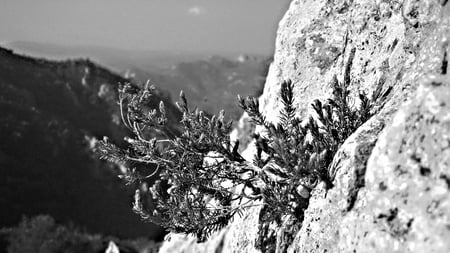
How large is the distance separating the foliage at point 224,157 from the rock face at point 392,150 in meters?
0.36

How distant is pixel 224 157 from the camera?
5.74 metres

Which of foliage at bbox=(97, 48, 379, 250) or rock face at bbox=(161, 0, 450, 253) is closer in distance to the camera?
rock face at bbox=(161, 0, 450, 253)

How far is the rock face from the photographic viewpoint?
3420 millimetres

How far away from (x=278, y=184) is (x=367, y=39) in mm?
3050

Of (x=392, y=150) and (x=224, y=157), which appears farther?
(x=224, y=157)

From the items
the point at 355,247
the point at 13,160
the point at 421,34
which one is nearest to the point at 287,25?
the point at 421,34

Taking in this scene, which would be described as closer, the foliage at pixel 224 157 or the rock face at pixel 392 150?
the rock face at pixel 392 150

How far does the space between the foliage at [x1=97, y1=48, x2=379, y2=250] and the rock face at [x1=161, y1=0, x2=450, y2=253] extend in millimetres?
363

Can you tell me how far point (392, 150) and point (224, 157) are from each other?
7.81 feet

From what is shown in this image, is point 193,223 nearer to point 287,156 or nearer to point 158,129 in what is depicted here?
point 158,129

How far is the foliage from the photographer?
203 inches

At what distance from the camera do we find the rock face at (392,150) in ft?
11.2

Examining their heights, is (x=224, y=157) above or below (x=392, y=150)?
above

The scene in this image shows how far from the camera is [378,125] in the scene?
15.4 feet
